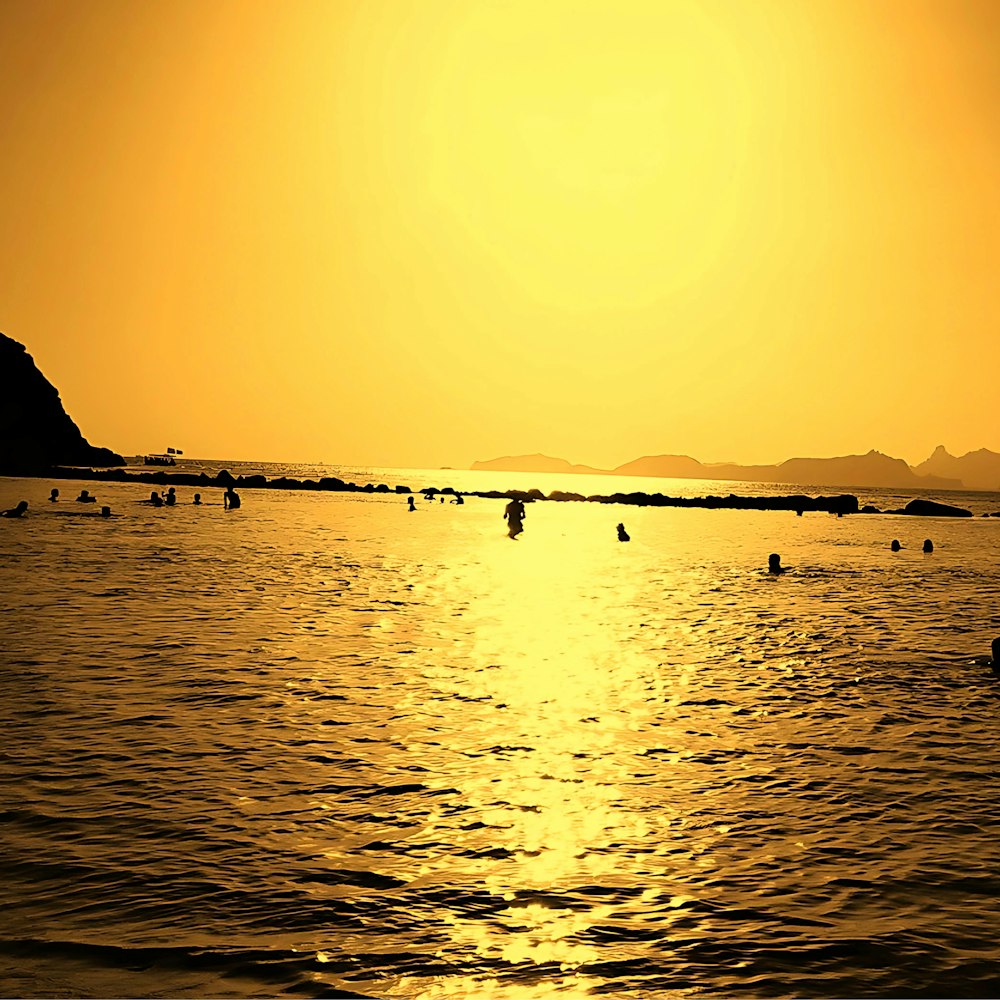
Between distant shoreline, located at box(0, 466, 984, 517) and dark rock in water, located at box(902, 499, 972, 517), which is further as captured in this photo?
distant shoreline, located at box(0, 466, 984, 517)

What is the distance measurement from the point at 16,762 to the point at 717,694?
43.0ft

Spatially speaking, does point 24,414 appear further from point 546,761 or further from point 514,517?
point 546,761

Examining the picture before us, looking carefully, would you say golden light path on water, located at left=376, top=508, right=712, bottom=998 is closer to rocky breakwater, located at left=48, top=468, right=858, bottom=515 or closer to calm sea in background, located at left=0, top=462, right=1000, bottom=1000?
calm sea in background, located at left=0, top=462, right=1000, bottom=1000

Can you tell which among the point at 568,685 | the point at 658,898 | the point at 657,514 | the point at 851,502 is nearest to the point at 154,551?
the point at 568,685

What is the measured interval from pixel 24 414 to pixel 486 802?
158 m

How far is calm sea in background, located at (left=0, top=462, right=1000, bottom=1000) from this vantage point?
24.7ft

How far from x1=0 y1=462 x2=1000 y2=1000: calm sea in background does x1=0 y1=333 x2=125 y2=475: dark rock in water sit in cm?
13155

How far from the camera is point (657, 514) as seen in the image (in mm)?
121688

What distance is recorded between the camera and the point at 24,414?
147m

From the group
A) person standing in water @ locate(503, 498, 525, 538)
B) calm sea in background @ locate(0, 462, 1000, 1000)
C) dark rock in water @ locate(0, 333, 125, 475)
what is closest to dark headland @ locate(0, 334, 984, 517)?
dark rock in water @ locate(0, 333, 125, 475)

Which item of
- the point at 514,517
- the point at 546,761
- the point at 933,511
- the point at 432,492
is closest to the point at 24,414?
the point at 432,492

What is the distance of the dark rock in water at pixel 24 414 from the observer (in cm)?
14362

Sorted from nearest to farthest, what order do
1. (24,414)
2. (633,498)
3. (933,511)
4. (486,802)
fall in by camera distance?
(486,802) → (933,511) → (24,414) → (633,498)

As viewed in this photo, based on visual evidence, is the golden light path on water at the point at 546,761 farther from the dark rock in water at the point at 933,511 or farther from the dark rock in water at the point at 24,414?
the dark rock in water at the point at 24,414
